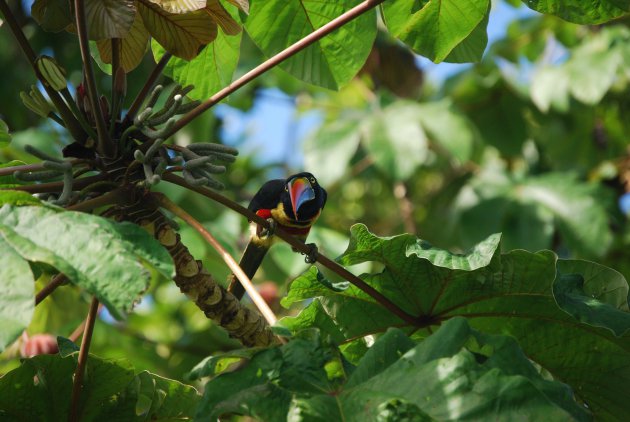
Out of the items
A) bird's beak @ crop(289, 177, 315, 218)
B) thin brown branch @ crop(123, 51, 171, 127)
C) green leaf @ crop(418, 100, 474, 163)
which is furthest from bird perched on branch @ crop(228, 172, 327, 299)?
green leaf @ crop(418, 100, 474, 163)

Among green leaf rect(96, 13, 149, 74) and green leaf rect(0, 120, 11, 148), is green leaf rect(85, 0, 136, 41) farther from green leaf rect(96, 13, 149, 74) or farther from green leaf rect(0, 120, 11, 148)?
green leaf rect(0, 120, 11, 148)

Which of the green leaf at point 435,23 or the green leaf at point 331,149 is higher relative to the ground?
the green leaf at point 435,23

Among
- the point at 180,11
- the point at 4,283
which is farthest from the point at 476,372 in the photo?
the point at 180,11

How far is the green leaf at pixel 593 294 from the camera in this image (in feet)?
5.43

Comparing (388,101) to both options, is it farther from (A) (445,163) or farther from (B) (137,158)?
(B) (137,158)

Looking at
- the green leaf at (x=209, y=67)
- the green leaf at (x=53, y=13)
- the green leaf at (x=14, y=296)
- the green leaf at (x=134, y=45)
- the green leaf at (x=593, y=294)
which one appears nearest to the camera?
the green leaf at (x=14, y=296)

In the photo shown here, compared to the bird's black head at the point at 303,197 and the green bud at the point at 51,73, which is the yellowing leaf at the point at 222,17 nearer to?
the green bud at the point at 51,73

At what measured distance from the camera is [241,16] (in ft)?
7.36

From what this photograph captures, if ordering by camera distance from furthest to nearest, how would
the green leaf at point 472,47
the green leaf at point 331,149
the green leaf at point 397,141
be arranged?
the green leaf at point 331,149 → the green leaf at point 397,141 → the green leaf at point 472,47

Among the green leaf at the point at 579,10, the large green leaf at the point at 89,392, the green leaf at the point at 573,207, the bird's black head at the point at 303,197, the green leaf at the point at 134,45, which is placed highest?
the green leaf at the point at 134,45

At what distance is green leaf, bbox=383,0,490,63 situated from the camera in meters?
2.03

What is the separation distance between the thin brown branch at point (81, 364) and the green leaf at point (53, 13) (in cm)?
70

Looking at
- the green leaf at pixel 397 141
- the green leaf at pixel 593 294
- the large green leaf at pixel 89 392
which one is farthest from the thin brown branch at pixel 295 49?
the green leaf at pixel 397 141

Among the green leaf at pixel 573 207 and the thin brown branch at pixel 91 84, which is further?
the green leaf at pixel 573 207
